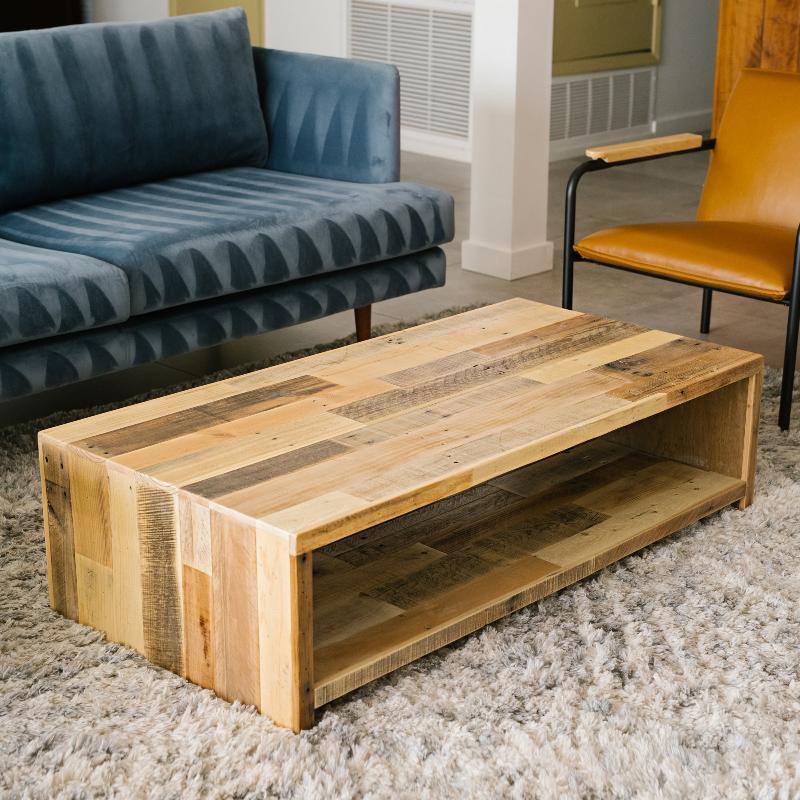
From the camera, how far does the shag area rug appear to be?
66.2 inches

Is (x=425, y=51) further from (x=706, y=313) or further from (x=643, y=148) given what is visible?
(x=643, y=148)

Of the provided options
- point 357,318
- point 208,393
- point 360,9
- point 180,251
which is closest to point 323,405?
point 208,393

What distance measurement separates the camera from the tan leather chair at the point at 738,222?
9.59 ft

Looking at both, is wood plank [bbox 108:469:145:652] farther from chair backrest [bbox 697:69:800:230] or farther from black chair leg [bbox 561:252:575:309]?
chair backrest [bbox 697:69:800:230]

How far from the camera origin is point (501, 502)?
2395 mm

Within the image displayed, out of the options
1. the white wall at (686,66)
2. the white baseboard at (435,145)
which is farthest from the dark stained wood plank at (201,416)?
the white wall at (686,66)

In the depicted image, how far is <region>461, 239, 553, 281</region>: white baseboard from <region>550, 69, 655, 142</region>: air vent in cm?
205

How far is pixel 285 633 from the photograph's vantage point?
172 cm

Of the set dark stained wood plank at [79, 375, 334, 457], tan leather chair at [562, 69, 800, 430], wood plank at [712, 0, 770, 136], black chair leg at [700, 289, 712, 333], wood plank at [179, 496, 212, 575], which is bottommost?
black chair leg at [700, 289, 712, 333]

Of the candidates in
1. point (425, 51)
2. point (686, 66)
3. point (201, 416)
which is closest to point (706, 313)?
point (201, 416)

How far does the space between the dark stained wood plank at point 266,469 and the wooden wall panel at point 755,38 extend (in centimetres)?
307

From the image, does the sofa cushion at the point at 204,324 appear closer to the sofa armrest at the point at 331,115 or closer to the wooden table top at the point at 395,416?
the sofa armrest at the point at 331,115

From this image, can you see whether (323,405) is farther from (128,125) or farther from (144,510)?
(128,125)

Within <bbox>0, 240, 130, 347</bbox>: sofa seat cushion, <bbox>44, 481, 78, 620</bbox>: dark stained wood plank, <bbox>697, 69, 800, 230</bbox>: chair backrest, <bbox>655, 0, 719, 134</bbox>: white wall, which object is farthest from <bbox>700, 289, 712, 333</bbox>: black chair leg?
<bbox>655, 0, 719, 134</bbox>: white wall
